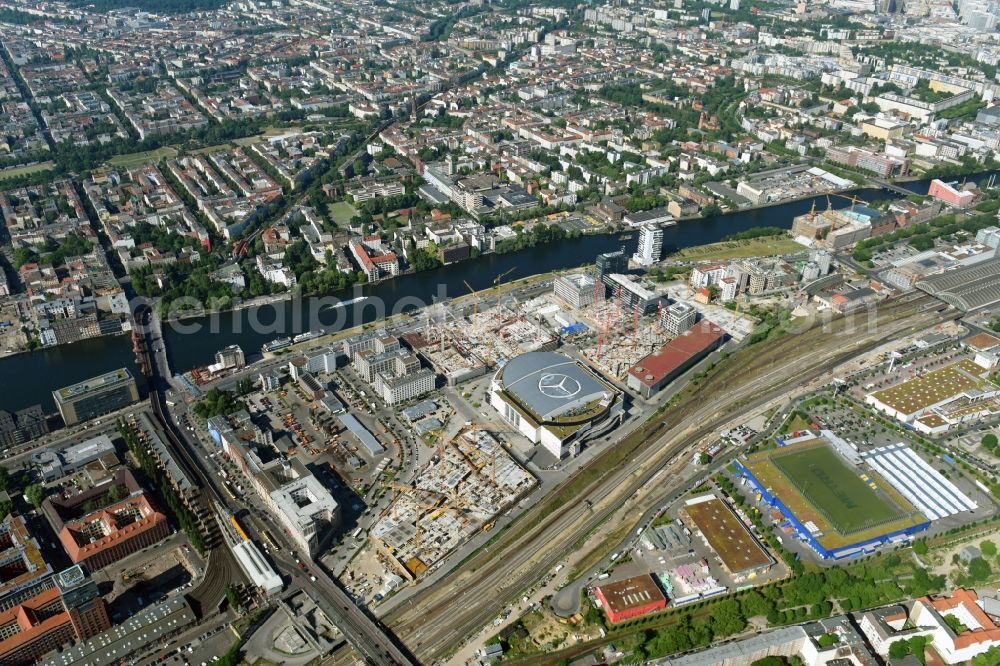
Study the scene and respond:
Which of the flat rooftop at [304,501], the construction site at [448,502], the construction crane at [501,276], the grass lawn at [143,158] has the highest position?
the flat rooftop at [304,501]

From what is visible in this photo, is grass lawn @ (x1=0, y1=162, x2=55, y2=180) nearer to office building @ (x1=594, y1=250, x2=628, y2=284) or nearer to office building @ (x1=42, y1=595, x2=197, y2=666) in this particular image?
office building @ (x1=594, y1=250, x2=628, y2=284)

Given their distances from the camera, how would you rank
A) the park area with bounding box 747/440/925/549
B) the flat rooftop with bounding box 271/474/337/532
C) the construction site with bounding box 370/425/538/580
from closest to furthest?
the flat rooftop with bounding box 271/474/337/532
the construction site with bounding box 370/425/538/580
the park area with bounding box 747/440/925/549

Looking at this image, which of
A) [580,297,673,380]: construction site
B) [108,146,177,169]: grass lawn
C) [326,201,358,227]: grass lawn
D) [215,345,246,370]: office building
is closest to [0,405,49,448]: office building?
[215,345,246,370]: office building

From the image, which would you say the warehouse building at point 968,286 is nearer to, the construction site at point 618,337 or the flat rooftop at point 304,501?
the construction site at point 618,337

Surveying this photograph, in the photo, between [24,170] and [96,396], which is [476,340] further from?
[24,170]

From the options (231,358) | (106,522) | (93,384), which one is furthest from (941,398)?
(93,384)

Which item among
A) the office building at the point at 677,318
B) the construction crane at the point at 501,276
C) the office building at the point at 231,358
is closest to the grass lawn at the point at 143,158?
the office building at the point at 231,358
